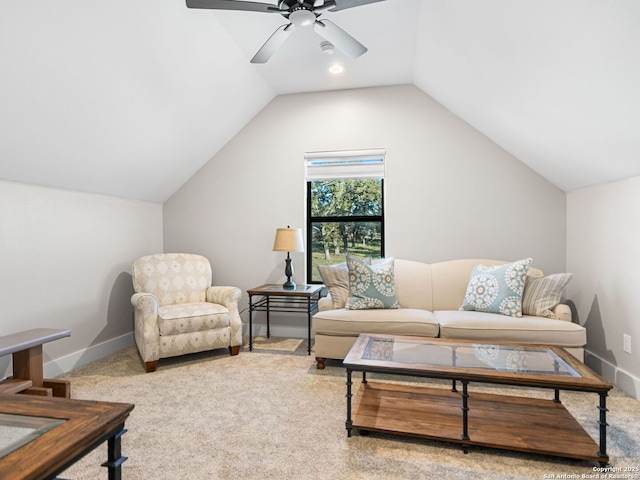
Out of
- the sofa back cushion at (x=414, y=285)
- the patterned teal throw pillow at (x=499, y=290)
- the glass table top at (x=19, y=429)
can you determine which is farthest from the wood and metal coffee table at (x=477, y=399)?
the glass table top at (x=19, y=429)

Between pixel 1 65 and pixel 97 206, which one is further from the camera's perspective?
pixel 97 206

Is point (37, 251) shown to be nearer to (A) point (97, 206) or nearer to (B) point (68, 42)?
(A) point (97, 206)

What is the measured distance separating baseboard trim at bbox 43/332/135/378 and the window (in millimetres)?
2014

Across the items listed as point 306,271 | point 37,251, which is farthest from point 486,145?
point 37,251

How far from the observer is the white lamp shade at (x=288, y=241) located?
368cm

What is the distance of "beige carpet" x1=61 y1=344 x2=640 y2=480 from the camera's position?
1754mm

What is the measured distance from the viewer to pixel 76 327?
10.5 ft

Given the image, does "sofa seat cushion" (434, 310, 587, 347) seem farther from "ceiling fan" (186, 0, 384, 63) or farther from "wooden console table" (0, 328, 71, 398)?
"wooden console table" (0, 328, 71, 398)

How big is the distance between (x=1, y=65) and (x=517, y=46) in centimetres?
283

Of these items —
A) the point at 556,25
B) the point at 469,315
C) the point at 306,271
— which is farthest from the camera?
the point at 306,271

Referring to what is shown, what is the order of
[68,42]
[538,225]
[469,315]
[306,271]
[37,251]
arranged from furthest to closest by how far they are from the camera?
[306,271], [538,225], [469,315], [37,251], [68,42]

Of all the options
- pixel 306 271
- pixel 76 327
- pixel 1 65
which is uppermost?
pixel 1 65

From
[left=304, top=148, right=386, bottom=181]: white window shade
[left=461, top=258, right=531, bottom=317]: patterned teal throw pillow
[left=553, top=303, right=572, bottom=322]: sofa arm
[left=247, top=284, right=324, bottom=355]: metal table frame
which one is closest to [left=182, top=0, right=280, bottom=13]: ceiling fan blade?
[left=304, top=148, right=386, bottom=181]: white window shade

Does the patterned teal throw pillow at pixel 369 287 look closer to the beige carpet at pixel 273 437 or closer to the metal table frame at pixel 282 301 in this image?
the metal table frame at pixel 282 301
